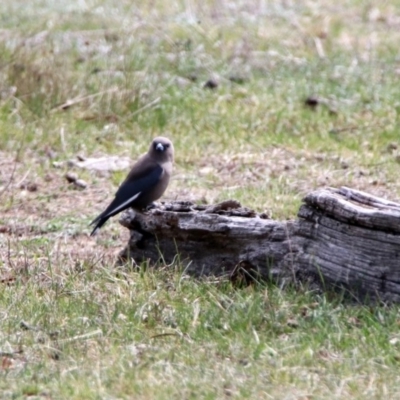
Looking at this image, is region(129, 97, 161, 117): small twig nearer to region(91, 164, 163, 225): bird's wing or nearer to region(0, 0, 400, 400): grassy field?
region(0, 0, 400, 400): grassy field

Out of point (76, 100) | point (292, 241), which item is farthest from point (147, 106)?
point (292, 241)

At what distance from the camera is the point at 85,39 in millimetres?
11281

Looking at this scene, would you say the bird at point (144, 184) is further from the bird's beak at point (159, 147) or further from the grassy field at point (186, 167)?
the grassy field at point (186, 167)

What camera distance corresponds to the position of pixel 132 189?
→ 632 cm

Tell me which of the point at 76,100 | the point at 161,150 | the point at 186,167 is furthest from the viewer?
the point at 76,100

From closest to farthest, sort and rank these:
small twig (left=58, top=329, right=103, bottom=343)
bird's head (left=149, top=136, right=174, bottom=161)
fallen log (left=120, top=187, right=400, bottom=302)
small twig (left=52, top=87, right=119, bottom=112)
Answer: small twig (left=58, top=329, right=103, bottom=343) < fallen log (left=120, top=187, right=400, bottom=302) < bird's head (left=149, top=136, right=174, bottom=161) < small twig (left=52, top=87, right=119, bottom=112)

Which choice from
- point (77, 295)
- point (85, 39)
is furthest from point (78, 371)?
point (85, 39)

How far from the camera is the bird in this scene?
6297 millimetres

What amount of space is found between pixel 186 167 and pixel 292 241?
3.18 meters

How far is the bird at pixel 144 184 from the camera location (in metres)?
6.30

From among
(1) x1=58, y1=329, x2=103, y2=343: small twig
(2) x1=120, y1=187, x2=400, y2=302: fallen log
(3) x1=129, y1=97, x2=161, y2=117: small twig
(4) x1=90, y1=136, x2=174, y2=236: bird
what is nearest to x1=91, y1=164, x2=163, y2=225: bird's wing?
(4) x1=90, y1=136, x2=174, y2=236: bird

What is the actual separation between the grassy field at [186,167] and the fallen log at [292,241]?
0.15 metres

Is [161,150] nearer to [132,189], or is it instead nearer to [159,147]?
[159,147]

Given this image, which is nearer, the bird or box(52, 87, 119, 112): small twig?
the bird
